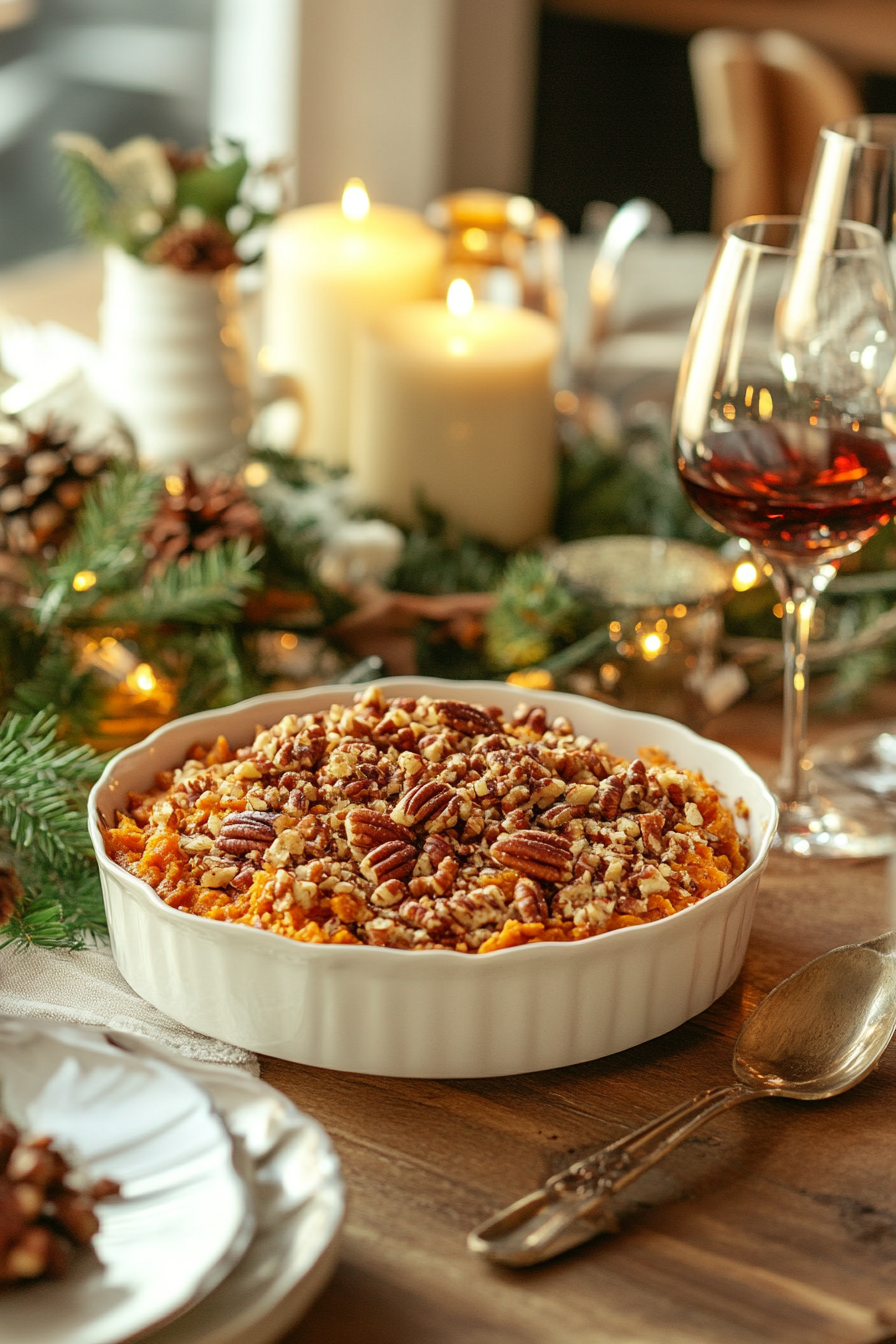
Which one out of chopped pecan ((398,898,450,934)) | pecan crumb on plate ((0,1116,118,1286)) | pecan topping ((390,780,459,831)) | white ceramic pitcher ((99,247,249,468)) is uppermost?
white ceramic pitcher ((99,247,249,468))

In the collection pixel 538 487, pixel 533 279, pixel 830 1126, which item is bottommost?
pixel 830 1126

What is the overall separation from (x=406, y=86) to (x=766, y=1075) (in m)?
2.62

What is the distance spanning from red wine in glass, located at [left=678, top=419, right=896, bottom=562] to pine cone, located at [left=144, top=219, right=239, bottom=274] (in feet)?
1.79

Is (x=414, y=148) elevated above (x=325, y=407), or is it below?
above

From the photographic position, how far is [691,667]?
1.04 metres

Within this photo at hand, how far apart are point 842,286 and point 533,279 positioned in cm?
63

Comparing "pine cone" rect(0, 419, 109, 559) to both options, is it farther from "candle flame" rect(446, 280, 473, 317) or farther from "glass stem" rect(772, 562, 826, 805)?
"glass stem" rect(772, 562, 826, 805)

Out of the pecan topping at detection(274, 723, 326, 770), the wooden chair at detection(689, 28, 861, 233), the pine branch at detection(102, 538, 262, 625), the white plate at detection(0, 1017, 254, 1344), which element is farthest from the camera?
the wooden chair at detection(689, 28, 861, 233)

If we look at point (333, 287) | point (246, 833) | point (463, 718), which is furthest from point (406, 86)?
point (246, 833)

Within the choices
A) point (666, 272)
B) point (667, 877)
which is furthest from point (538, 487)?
point (666, 272)

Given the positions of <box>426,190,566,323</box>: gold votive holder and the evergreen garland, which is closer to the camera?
the evergreen garland

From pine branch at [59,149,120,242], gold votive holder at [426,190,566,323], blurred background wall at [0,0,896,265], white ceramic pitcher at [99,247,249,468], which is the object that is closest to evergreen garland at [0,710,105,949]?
white ceramic pitcher at [99,247,249,468]

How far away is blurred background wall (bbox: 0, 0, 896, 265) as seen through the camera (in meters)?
2.44

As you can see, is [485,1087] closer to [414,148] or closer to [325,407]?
[325,407]
